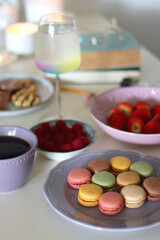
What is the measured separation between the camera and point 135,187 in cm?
67

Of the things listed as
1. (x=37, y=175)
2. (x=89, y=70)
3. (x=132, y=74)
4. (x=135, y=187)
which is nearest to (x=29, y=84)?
(x=89, y=70)

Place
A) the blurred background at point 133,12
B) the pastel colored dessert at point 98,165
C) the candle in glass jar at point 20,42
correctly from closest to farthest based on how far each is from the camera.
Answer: the pastel colored dessert at point 98,165
the candle in glass jar at point 20,42
the blurred background at point 133,12

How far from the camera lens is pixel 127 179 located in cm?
70

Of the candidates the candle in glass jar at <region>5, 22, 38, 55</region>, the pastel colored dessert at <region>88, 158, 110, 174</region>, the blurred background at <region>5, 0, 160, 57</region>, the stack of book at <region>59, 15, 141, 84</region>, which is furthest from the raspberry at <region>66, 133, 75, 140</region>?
the blurred background at <region>5, 0, 160, 57</region>

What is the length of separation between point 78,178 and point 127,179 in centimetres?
9

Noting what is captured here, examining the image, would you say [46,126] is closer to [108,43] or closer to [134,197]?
[134,197]

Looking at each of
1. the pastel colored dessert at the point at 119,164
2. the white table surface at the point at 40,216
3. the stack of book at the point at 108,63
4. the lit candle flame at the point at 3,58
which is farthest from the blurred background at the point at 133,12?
the pastel colored dessert at the point at 119,164

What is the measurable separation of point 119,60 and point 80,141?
456 mm

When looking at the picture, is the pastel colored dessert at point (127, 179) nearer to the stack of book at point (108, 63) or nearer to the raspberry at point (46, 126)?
the raspberry at point (46, 126)

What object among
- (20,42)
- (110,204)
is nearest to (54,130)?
(110,204)

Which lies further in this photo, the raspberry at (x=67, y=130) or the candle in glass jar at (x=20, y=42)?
the candle in glass jar at (x=20, y=42)

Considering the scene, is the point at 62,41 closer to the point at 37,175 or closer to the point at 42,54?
the point at 42,54

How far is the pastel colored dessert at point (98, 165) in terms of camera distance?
0.73 m

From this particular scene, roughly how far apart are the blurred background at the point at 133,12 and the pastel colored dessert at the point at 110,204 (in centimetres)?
164
